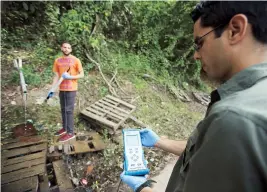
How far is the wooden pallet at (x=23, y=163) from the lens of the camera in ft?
7.80

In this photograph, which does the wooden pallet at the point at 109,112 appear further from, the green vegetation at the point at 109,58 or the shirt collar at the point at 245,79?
the shirt collar at the point at 245,79

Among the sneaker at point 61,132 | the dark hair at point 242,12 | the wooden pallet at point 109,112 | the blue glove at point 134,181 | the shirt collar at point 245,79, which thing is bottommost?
the sneaker at point 61,132

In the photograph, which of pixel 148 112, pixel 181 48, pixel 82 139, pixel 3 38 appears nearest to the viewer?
pixel 82 139

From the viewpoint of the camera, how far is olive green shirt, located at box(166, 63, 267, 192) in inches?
21.3

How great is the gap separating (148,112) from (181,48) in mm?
3502

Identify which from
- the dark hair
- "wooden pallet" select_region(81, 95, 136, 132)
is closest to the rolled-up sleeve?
the dark hair

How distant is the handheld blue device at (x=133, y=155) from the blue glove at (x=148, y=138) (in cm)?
10

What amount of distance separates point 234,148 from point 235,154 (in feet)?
0.05

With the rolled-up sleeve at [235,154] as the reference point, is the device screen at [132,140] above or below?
below

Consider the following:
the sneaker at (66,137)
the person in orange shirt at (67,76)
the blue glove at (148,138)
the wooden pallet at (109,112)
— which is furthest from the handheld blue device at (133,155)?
the wooden pallet at (109,112)

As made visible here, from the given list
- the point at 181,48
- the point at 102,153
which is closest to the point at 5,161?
the point at 102,153

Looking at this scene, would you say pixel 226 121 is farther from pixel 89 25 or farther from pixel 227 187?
pixel 89 25

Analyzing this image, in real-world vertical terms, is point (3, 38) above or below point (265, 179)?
above

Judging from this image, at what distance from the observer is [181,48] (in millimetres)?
7473
